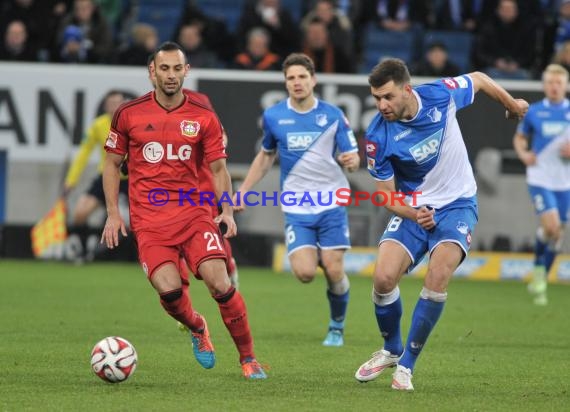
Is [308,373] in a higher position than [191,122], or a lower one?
lower

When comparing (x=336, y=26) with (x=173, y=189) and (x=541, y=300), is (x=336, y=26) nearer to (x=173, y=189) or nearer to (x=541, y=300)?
(x=541, y=300)

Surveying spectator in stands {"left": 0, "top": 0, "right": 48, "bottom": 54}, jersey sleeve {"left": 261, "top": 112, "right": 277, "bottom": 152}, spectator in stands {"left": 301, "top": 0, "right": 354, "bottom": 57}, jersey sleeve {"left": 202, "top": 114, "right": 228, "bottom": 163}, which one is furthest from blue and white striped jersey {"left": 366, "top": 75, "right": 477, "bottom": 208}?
A: spectator in stands {"left": 0, "top": 0, "right": 48, "bottom": 54}

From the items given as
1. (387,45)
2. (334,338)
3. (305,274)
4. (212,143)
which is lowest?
(334,338)

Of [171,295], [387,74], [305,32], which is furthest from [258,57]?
[387,74]

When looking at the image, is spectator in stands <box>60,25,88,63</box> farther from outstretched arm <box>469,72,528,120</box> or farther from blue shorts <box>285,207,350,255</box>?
outstretched arm <box>469,72,528,120</box>

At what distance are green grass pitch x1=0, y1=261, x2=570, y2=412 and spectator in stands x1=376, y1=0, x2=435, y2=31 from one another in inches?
212

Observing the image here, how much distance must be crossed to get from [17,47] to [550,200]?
28.8ft

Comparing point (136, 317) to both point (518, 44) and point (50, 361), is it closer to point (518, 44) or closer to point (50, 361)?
point (50, 361)

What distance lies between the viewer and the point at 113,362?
8148mm

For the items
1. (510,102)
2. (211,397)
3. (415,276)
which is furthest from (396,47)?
(211,397)

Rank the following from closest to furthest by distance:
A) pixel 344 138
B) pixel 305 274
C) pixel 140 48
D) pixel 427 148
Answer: pixel 427 148 → pixel 305 274 → pixel 344 138 → pixel 140 48

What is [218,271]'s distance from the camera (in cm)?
851

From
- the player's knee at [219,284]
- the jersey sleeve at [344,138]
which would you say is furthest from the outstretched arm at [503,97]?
the jersey sleeve at [344,138]

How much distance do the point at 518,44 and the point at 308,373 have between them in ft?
38.5
